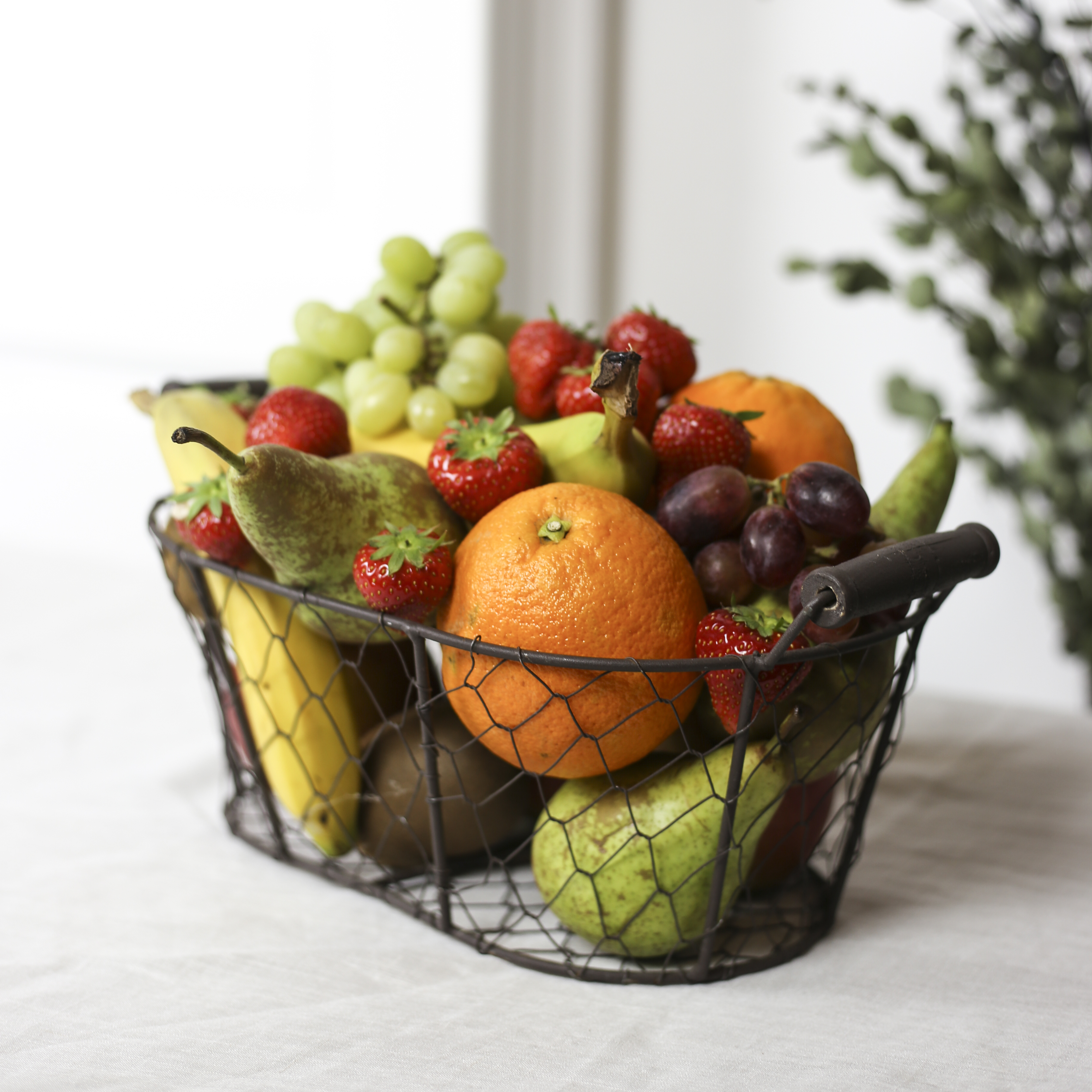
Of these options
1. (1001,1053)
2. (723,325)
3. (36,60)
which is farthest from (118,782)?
(36,60)

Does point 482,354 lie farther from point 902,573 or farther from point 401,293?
point 902,573

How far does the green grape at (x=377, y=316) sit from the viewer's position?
755 millimetres

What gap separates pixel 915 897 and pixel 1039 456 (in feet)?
2.21

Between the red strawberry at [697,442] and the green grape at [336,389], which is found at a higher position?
the green grape at [336,389]

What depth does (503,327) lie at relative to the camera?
2.55ft

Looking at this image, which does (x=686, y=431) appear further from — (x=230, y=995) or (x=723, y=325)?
(x=723, y=325)

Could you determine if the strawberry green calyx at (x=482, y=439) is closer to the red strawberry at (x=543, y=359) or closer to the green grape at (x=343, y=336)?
the red strawberry at (x=543, y=359)

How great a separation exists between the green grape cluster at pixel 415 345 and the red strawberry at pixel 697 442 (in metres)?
0.15

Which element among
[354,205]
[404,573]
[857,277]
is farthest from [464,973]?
[354,205]

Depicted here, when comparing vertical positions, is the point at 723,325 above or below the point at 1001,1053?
above

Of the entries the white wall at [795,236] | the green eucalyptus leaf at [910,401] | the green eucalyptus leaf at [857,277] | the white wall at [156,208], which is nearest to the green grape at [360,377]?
the green eucalyptus leaf at [857,277]

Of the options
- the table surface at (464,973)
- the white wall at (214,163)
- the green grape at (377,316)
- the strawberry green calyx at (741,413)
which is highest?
the white wall at (214,163)

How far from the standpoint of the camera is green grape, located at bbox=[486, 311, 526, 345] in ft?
2.54

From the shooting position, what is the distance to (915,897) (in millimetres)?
634
